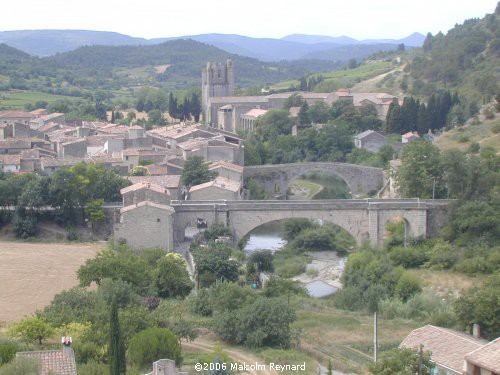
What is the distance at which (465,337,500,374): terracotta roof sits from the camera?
55.7 ft

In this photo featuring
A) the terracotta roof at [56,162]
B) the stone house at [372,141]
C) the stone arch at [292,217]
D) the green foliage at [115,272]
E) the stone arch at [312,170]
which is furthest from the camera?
the stone house at [372,141]

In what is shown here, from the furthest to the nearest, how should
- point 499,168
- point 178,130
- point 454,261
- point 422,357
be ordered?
point 178,130
point 499,168
point 454,261
point 422,357

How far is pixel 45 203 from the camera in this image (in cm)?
4125

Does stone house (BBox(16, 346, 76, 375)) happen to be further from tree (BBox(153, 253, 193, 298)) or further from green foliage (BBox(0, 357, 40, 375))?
tree (BBox(153, 253, 193, 298))

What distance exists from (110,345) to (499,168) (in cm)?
2998

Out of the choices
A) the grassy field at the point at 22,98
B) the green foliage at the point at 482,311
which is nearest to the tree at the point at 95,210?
the green foliage at the point at 482,311

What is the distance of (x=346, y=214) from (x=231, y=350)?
17531 mm

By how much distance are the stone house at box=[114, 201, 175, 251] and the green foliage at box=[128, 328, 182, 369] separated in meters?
15.9

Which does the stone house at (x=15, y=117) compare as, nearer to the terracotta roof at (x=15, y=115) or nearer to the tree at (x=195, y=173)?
the terracotta roof at (x=15, y=115)

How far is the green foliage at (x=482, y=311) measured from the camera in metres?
23.1

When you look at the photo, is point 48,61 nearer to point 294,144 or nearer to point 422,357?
point 294,144

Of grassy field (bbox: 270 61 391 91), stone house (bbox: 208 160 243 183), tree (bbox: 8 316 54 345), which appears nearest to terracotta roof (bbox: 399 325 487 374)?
tree (bbox: 8 316 54 345)

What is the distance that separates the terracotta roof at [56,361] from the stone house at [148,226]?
18.1 meters

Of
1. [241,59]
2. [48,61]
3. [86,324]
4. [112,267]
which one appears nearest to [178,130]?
[112,267]
